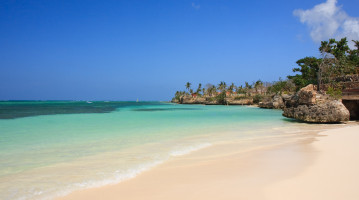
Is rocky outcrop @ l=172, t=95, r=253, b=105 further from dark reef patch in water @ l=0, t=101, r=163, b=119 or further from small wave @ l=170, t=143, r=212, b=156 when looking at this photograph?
small wave @ l=170, t=143, r=212, b=156

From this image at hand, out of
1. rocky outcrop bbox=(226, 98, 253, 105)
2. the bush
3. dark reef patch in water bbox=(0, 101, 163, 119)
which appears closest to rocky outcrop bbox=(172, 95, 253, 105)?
rocky outcrop bbox=(226, 98, 253, 105)

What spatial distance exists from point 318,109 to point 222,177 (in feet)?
40.6

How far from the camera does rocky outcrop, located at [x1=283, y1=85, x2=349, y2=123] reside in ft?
42.0

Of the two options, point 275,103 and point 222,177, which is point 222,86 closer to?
point 275,103

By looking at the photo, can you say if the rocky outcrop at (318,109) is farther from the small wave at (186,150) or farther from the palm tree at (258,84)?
the palm tree at (258,84)

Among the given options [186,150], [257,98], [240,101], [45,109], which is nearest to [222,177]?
[186,150]

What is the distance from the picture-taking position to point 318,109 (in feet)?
43.7

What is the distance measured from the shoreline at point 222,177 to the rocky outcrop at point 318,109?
8.49 metres

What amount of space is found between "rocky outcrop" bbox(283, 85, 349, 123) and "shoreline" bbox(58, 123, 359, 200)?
8494 millimetres

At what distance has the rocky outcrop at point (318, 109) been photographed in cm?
1279

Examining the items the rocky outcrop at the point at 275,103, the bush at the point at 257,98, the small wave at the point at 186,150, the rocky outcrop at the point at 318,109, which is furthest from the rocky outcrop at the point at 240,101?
the small wave at the point at 186,150

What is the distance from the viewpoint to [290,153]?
5637 millimetres

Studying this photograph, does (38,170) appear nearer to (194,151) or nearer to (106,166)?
(106,166)

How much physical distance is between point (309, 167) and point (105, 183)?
13.1 ft
